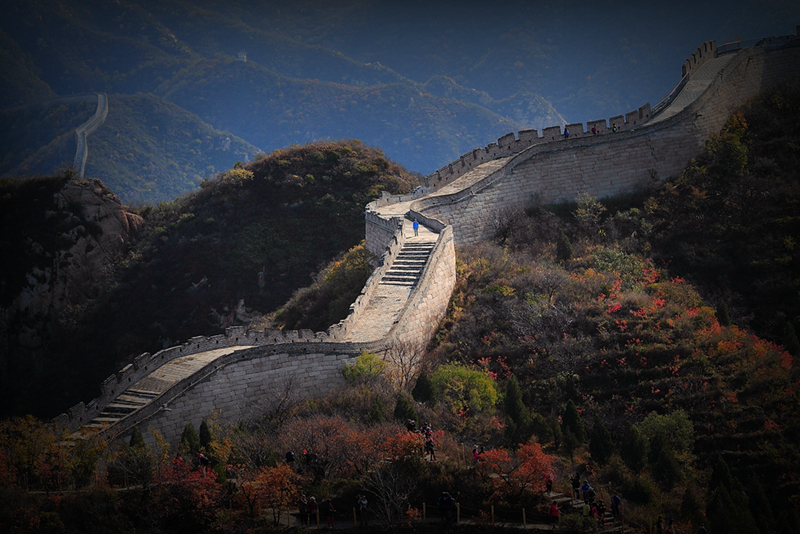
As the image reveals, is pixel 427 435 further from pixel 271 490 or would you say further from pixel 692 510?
pixel 692 510

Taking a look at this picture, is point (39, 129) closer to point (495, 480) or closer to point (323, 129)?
point (323, 129)

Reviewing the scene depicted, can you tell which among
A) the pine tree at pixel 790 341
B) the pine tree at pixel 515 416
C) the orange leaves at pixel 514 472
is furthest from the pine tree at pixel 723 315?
the orange leaves at pixel 514 472

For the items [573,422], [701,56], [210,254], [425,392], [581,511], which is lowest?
[581,511]

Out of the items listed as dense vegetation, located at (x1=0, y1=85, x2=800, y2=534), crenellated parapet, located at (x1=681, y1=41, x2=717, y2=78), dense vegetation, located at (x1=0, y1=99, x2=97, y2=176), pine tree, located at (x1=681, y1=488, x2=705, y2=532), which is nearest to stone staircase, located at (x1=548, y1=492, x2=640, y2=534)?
dense vegetation, located at (x1=0, y1=85, x2=800, y2=534)

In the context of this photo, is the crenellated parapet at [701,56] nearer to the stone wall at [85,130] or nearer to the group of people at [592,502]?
the group of people at [592,502]

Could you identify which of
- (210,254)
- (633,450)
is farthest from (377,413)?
(210,254)

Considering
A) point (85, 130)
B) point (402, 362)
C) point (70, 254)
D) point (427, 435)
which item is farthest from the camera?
point (85, 130)
